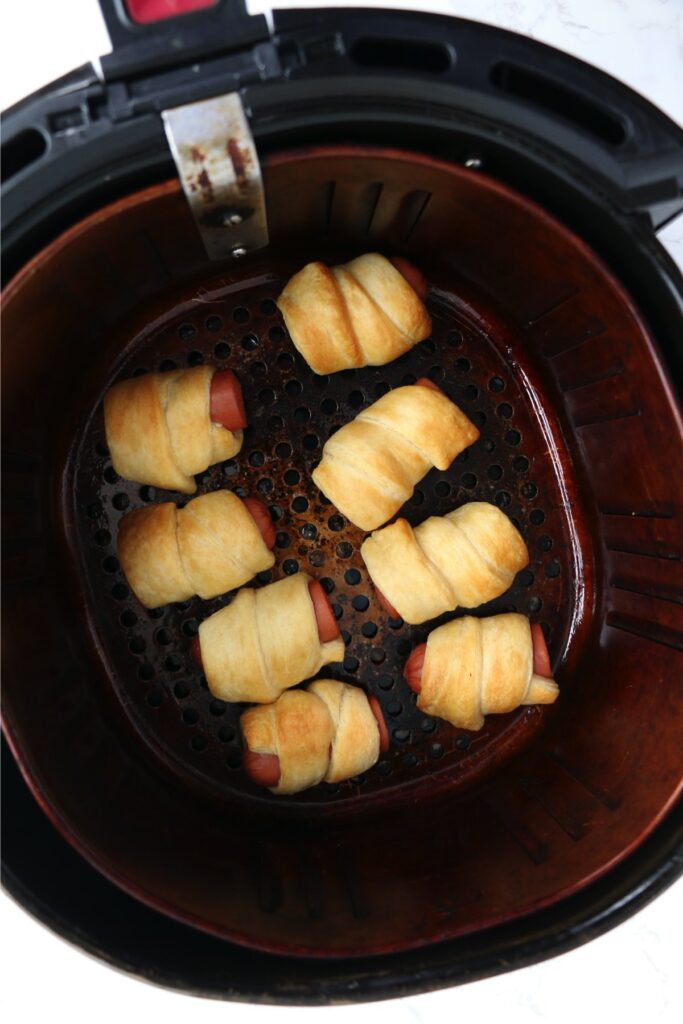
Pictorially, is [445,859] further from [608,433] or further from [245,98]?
[245,98]

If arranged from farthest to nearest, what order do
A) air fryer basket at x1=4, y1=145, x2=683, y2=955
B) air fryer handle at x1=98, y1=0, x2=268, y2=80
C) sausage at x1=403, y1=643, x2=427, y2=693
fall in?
sausage at x1=403, y1=643, x2=427, y2=693 → air fryer basket at x1=4, y1=145, x2=683, y2=955 → air fryer handle at x1=98, y1=0, x2=268, y2=80

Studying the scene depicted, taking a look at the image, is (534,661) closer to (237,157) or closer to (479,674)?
(479,674)

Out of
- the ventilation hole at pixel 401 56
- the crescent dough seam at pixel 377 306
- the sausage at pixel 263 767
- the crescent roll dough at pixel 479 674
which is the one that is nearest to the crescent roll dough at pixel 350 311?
the crescent dough seam at pixel 377 306

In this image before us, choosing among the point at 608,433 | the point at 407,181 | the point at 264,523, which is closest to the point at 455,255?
the point at 407,181

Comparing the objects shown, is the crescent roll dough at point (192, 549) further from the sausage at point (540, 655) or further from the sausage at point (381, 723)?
the sausage at point (540, 655)

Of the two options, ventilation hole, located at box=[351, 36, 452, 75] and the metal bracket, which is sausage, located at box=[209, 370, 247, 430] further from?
ventilation hole, located at box=[351, 36, 452, 75]

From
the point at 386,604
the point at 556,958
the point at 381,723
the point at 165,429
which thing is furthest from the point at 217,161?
the point at 556,958

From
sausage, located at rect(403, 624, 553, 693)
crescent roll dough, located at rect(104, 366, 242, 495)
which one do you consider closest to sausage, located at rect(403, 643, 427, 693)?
sausage, located at rect(403, 624, 553, 693)

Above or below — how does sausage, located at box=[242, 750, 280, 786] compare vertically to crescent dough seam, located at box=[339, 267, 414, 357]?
below
